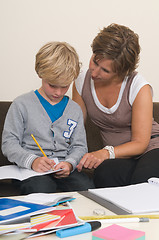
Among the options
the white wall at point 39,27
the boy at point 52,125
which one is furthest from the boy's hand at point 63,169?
the white wall at point 39,27

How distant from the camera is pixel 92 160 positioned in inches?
61.1

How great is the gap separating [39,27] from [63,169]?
3.45 feet

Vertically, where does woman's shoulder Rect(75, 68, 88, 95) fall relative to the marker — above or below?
above

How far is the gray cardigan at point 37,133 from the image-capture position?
1523 mm

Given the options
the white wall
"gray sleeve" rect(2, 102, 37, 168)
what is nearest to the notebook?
"gray sleeve" rect(2, 102, 37, 168)

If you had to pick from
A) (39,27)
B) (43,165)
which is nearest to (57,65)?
(43,165)

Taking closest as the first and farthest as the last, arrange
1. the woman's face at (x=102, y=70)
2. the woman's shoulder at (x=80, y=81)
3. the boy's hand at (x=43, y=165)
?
the boy's hand at (x=43, y=165)
the woman's face at (x=102, y=70)
the woman's shoulder at (x=80, y=81)

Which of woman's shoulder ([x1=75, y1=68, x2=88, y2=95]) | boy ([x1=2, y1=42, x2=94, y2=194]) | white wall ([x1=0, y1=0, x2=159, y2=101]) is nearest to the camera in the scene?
boy ([x1=2, y1=42, x2=94, y2=194])

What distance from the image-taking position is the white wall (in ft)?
6.91

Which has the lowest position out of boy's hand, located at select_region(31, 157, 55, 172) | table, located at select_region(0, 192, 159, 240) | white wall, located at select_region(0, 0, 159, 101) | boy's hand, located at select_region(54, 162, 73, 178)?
boy's hand, located at select_region(54, 162, 73, 178)

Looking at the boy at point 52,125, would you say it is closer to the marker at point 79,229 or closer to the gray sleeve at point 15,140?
the gray sleeve at point 15,140

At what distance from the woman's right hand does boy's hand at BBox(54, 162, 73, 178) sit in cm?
6

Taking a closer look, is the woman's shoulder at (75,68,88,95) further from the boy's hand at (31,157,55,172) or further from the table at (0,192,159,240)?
the table at (0,192,159,240)

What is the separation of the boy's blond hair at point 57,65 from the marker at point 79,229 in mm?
834
